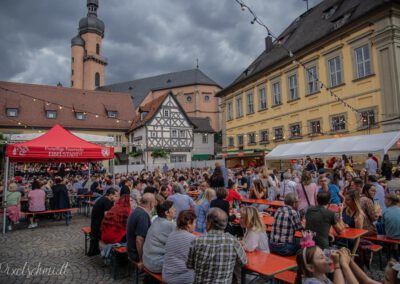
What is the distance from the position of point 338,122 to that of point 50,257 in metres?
18.3

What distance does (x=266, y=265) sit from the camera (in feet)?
11.5

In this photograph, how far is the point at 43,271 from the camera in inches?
216

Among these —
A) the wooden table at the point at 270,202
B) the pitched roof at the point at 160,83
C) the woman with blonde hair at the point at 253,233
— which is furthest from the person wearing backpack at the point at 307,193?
the pitched roof at the point at 160,83

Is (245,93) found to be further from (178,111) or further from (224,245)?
(224,245)

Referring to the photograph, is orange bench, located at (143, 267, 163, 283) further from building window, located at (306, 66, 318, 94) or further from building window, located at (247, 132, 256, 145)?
building window, located at (247, 132, 256, 145)

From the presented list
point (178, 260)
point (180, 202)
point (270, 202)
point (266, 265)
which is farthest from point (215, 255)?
point (270, 202)

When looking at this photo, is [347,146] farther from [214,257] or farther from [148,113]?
[148,113]

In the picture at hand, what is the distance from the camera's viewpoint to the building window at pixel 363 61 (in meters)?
17.1

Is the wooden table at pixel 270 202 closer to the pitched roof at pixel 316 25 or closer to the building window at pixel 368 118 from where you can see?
the pitched roof at pixel 316 25

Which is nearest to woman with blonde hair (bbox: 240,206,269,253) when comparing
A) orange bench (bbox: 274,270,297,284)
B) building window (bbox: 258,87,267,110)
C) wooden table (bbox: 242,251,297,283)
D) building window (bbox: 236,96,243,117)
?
wooden table (bbox: 242,251,297,283)

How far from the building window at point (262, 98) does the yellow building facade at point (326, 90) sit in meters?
0.09

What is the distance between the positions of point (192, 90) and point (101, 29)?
78.6 ft

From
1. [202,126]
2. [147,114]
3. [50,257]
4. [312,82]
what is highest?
[147,114]

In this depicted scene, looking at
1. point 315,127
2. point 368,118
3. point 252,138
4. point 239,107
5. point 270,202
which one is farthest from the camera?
point 239,107
